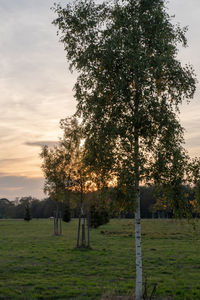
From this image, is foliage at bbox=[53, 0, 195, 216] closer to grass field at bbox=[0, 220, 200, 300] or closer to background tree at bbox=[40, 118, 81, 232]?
grass field at bbox=[0, 220, 200, 300]

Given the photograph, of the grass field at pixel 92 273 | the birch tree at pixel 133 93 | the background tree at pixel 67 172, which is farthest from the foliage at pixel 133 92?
the background tree at pixel 67 172

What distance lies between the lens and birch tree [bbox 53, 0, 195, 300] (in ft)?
50.0

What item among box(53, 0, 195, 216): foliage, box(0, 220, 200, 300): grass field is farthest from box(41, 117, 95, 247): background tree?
box(53, 0, 195, 216): foliage

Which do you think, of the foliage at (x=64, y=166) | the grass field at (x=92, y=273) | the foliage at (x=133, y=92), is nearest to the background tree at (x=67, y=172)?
the foliage at (x=64, y=166)

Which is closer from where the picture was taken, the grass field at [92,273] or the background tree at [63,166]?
the grass field at [92,273]

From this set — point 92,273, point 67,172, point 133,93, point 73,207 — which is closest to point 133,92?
point 133,93

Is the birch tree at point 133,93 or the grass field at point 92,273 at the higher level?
the birch tree at point 133,93

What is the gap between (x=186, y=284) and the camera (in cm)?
1859

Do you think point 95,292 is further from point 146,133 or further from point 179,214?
point 146,133

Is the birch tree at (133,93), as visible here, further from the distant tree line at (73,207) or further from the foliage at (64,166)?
the foliage at (64,166)

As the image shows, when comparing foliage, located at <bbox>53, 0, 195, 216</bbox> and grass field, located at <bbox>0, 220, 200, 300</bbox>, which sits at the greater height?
foliage, located at <bbox>53, 0, 195, 216</bbox>

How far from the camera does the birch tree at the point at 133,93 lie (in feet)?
50.0

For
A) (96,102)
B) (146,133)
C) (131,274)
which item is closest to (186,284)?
(131,274)

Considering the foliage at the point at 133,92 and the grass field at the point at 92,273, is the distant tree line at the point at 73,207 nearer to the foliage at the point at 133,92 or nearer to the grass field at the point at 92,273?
the foliage at the point at 133,92
